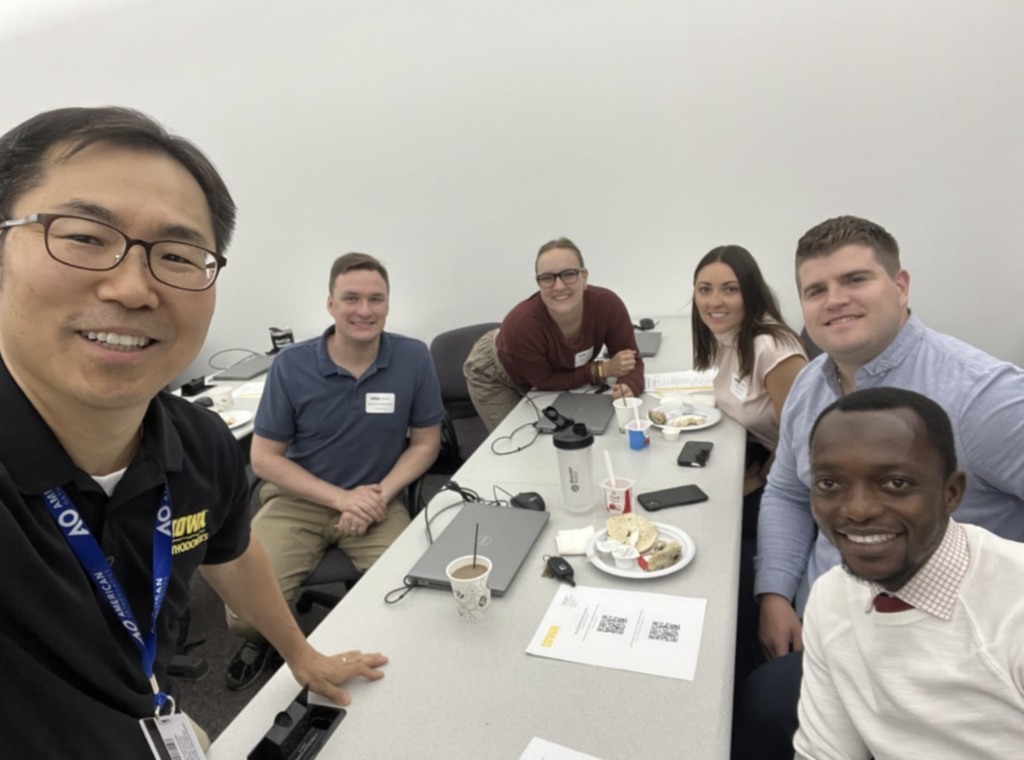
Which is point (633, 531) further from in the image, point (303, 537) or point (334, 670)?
point (303, 537)

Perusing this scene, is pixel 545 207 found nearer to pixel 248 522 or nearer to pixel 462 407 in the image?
pixel 462 407

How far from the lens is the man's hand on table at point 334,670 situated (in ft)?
3.30

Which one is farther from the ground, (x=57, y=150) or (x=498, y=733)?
(x=57, y=150)

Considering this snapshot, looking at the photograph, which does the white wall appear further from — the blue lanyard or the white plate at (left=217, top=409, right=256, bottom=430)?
the blue lanyard

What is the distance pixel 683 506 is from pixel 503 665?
69cm

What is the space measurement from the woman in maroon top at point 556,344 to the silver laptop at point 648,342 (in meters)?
0.35

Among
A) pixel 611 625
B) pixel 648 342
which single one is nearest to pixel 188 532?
pixel 611 625

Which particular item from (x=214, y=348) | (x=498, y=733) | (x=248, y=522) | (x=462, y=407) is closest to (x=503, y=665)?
(x=498, y=733)

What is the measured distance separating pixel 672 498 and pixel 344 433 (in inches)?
49.7

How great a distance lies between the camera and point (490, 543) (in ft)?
4.59

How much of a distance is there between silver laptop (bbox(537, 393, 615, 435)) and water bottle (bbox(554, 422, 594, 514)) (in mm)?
547

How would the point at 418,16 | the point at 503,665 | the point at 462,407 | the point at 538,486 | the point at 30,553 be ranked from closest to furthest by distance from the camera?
the point at 30,553, the point at 503,665, the point at 538,486, the point at 462,407, the point at 418,16

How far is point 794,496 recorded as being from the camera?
1576 millimetres

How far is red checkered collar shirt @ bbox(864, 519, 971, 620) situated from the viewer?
871mm
